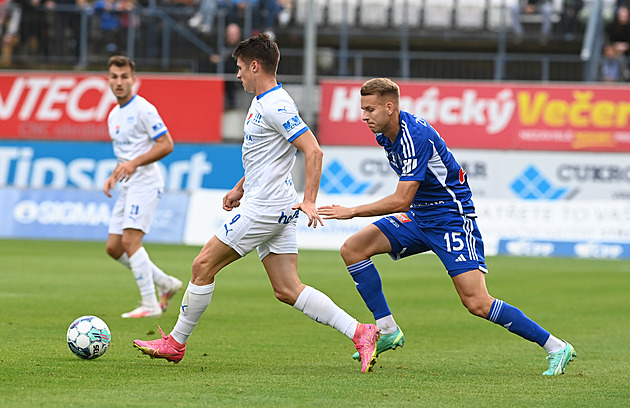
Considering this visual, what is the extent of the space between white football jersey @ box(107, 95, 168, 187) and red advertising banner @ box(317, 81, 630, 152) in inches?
602

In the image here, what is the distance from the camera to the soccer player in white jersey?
1088 centimetres

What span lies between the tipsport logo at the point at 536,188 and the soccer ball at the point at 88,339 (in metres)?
18.4

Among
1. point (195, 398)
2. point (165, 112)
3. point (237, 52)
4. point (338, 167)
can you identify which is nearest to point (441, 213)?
point (237, 52)

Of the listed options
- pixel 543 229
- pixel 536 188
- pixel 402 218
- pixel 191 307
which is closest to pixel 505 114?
pixel 536 188

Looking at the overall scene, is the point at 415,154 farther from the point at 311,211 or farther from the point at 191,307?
the point at 191,307

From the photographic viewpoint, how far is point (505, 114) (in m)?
26.3

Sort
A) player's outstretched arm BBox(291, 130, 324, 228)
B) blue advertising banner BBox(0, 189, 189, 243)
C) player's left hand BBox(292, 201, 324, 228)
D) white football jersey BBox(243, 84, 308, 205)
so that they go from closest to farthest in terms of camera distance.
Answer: player's left hand BBox(292, 201, 324, 228) → player's outstretched arm BBox(291, 130, 324, 228) → white football jersey BBox(243, 84, 308, 205) → blue advertising banner BBox(0, 189, 189, 243)

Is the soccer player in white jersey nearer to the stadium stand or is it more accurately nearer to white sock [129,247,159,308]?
white sock [129,247,159,308]

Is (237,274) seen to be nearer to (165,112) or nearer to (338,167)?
(338,167)

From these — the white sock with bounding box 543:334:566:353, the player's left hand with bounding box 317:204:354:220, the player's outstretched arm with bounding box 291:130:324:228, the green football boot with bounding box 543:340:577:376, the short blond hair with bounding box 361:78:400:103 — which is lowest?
the green football boot with bounding box 543:340:577:376

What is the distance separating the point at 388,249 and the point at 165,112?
64.2ft

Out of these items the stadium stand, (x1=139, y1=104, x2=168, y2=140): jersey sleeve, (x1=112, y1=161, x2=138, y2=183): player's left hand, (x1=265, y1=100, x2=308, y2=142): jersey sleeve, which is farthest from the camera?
the stadium stand

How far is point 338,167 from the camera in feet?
84.1

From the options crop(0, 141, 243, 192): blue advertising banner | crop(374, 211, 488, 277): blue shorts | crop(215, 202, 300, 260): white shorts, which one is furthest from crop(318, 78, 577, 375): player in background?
crop(0, 141, 243, 192): blue advertising banner
